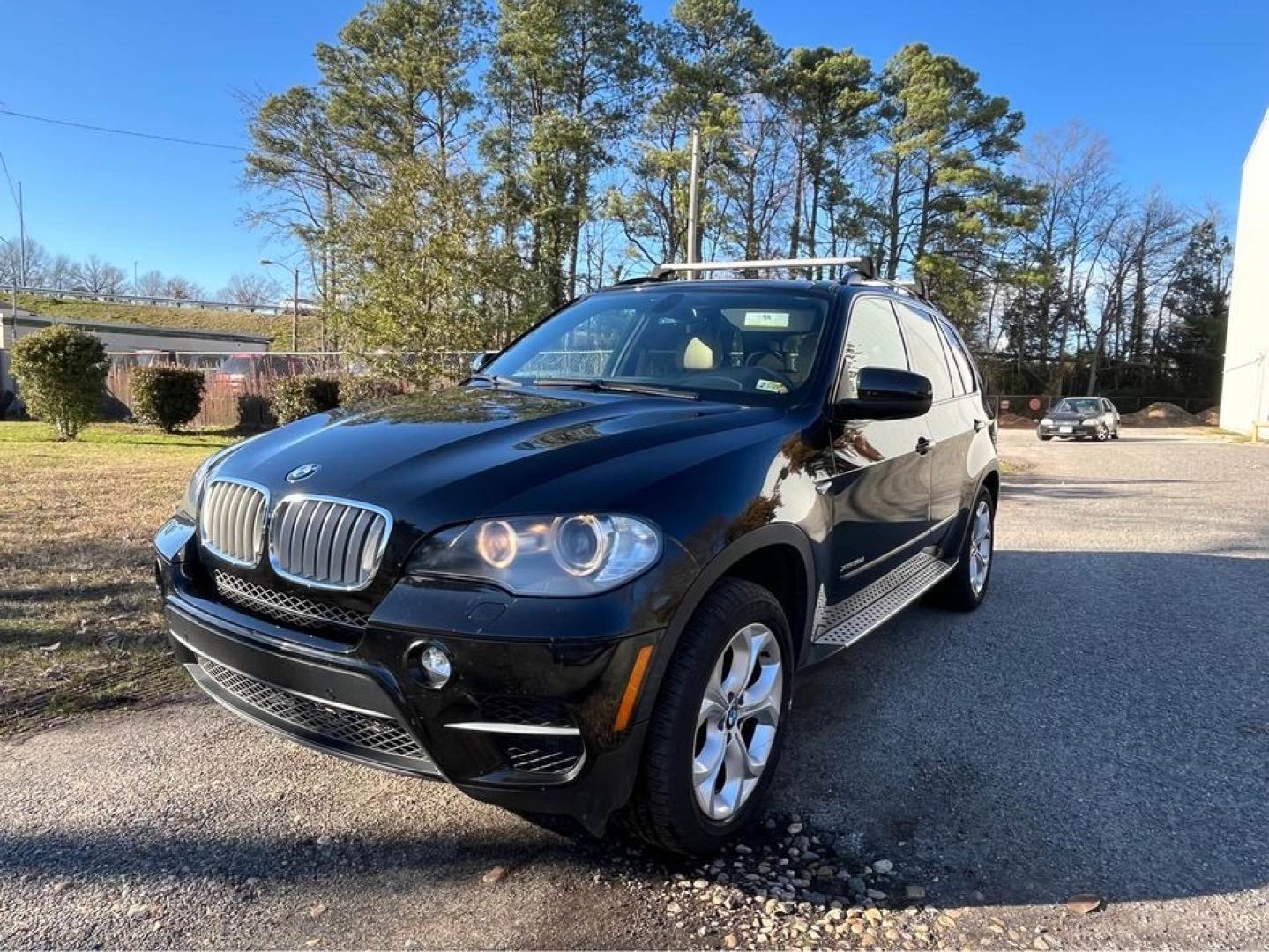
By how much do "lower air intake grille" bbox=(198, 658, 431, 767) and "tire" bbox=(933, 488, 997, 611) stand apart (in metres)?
3.60

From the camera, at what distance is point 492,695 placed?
205 cm

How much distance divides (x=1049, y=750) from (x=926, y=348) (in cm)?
220

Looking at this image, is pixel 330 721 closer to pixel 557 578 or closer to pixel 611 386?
pixel 557 578

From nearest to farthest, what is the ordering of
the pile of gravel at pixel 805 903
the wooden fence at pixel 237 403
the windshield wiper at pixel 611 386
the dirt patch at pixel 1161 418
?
the pile of gravel at pixel 805 903, the windshield wiper at pixel 611 386, the wooden fence at pixel 237 403, the dirt patch at pixel 1161 418

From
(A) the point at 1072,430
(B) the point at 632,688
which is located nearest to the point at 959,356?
(B) the point at 632,688

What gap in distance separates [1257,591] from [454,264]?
40.1 ft

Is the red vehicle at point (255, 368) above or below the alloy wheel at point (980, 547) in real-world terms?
above

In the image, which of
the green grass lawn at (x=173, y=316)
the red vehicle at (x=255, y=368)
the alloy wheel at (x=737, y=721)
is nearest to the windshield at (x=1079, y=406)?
the red vehicle at (x=255, y=368)

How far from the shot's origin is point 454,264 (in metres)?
14.5

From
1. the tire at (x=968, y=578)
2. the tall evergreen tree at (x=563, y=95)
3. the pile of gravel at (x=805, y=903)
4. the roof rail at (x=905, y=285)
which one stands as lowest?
the pile of gravel at (x=805, y=903)

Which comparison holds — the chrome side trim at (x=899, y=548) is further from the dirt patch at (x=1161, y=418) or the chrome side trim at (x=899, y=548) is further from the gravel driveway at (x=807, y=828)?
the dirt patch at (x=1161, y=418)

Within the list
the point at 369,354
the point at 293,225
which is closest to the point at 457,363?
the point at 369,354

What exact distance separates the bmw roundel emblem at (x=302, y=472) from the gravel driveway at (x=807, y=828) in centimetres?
111

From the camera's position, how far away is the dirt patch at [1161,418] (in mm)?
46125
